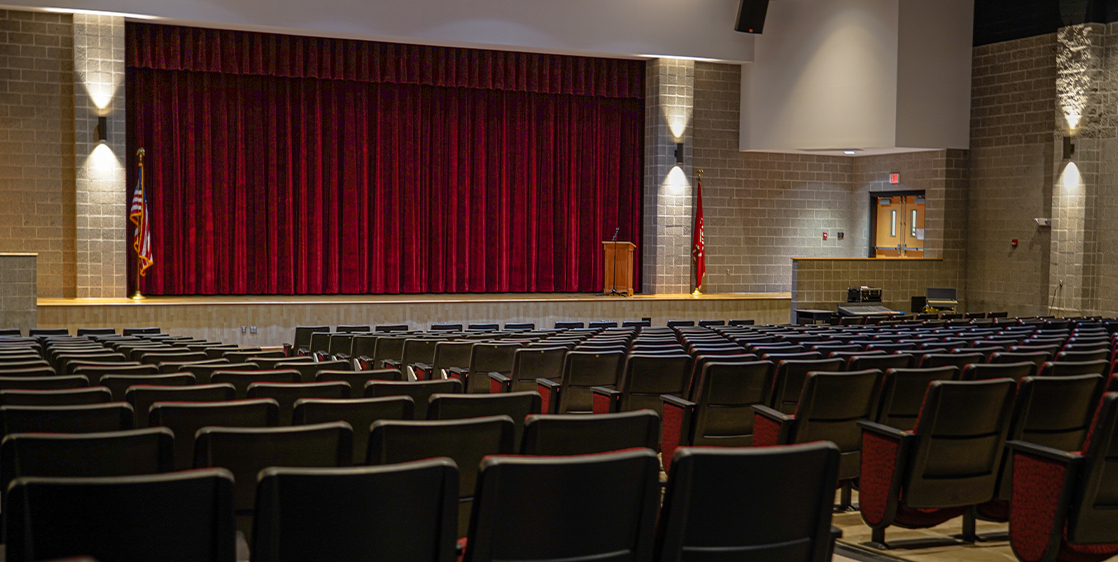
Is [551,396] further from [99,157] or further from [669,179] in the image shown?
[669,179]

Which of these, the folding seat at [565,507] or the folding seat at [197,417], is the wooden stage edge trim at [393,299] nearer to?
the folding seat at [197,417]

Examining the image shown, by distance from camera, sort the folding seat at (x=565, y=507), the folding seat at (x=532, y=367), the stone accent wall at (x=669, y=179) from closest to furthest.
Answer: the folding seat at (x=565, y=507)
the folding seat at (x=532, y=367)
the stone accent wall at (x=669, y=179)

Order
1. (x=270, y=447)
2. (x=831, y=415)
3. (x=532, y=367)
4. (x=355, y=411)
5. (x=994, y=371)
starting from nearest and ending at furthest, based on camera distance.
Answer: (x=270, y=447) < (x=355, y=411) < (x=831, y=415) < (x=994, y=371) < (x=532, y=367)

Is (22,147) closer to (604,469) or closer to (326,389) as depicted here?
(326,389)

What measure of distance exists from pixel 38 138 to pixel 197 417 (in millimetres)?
12744

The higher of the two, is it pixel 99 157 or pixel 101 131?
pixel 101 131

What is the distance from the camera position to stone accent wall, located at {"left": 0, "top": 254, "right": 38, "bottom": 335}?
12133 mm

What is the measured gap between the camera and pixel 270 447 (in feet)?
9.59

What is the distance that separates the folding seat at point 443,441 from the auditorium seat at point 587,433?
10cm

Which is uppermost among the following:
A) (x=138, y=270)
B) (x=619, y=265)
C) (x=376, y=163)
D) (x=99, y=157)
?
(x=376, y=163)

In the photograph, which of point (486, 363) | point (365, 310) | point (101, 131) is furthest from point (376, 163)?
A: point (486, 363)

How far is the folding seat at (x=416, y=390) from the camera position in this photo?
4.28m

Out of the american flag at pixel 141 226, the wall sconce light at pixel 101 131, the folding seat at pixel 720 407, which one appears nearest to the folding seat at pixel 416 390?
the folding seat at pixel 720 407

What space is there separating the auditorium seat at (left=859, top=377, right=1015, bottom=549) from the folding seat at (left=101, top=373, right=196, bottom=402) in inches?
132
